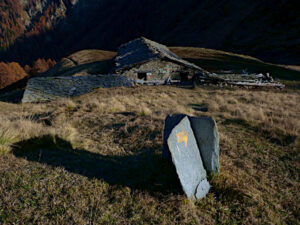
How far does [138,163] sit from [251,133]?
3.96m

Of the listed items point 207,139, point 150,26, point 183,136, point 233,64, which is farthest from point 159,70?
point 150,26

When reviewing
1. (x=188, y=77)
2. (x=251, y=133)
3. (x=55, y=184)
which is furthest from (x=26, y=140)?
(x=188, y=77)

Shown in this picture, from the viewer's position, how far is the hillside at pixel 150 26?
4331 centimetres

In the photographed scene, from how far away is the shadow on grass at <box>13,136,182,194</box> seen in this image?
120 inches

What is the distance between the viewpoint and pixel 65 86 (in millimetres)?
16188

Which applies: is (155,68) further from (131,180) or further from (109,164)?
(131,180)

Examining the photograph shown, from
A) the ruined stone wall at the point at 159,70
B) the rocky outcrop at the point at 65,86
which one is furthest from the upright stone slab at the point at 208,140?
the ruined stone wall at the point at 159,70

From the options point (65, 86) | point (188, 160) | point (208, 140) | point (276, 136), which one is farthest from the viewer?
point (65, 86)

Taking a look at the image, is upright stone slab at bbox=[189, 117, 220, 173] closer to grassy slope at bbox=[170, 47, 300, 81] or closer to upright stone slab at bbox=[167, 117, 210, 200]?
upright stone slab at bbox=[167, 117, 210, 200]

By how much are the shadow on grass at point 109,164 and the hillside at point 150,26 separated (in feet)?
132

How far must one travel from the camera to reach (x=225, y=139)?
15.8 feet

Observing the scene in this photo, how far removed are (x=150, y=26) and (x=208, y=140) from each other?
327 feet

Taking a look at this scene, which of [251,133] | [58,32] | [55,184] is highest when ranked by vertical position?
[58,32]

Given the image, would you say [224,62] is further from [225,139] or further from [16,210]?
[16,210]
